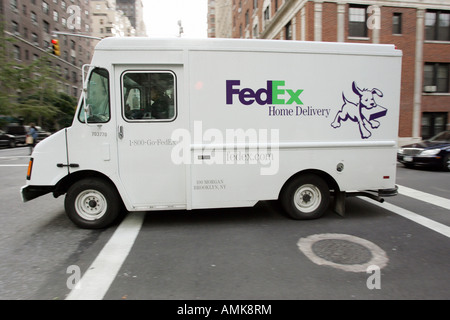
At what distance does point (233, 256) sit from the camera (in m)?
3.94

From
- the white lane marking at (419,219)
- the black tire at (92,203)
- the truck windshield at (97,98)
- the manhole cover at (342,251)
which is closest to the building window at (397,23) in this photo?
the white lane marking at (419,219)

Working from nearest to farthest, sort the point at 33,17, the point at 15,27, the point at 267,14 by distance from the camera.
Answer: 1. the point at 267,14
2. the point at 15,27
3. the point at 33,17

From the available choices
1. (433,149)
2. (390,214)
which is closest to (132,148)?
(390,214)

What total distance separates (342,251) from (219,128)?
2.60 m

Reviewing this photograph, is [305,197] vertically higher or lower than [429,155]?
lower

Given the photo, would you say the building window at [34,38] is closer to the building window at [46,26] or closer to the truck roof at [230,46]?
the building window at [46,26]

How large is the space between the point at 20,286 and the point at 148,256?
55.6 inches

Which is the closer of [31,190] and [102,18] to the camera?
[31,190]

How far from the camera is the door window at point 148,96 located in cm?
470

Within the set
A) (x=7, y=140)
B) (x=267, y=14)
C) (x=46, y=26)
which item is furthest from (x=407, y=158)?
(x=46, y=26)

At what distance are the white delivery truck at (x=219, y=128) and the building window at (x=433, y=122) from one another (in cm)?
1969

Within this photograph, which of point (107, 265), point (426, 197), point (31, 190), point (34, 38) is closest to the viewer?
point (107, 265)

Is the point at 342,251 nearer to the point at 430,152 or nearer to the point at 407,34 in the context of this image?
the point at 430,152

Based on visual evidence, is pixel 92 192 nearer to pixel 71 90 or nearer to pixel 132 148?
pixel 132 148
